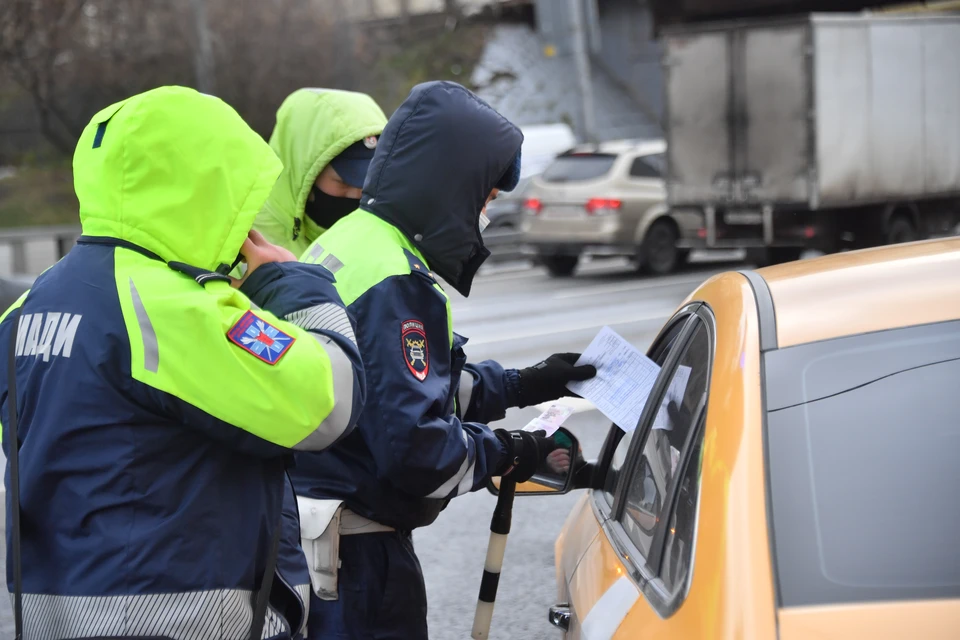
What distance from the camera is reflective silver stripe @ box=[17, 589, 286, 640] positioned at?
6.04ft

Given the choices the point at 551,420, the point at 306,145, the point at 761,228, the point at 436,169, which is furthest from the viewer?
the point at 761,228

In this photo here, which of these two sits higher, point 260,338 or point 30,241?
point 260,338

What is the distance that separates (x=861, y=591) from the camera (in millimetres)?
1606

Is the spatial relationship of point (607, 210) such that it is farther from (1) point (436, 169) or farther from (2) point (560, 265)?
(1) point (436, 169)

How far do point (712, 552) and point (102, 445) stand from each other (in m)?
0.92

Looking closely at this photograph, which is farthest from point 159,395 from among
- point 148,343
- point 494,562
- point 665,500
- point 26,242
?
point 26,242

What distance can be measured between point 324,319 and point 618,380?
100cm

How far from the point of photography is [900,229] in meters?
15.4

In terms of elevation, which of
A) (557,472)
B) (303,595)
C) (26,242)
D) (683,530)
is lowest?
(26,242)

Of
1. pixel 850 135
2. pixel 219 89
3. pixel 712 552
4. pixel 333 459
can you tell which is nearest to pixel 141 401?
pixel 333 459

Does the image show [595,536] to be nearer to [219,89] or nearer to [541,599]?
[541,599]

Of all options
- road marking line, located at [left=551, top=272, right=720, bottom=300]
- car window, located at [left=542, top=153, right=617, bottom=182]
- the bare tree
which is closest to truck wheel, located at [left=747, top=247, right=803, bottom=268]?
road marking line, located at [left=551, top=272, right=720, bottom=300]

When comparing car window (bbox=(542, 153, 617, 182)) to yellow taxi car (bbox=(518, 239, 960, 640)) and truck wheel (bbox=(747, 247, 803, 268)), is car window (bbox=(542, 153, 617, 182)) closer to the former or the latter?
truck wheel (bbox=(747, 247, 803, 268))

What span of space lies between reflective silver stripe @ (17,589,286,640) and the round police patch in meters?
0.60
